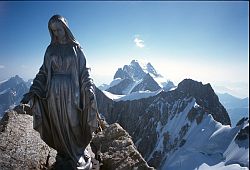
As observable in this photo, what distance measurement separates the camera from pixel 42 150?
6.55 meters

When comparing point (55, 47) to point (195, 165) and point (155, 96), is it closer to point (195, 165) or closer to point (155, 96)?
point (195, 165)

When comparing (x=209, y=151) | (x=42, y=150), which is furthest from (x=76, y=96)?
(x=209, y=151)

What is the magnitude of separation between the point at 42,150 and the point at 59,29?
107 inches

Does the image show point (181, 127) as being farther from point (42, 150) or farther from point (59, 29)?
point (59, 29)

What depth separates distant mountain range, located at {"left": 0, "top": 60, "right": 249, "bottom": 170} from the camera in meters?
65.3

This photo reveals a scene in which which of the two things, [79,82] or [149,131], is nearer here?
[79,82]

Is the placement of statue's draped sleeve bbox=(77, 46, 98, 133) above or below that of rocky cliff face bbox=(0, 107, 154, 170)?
above

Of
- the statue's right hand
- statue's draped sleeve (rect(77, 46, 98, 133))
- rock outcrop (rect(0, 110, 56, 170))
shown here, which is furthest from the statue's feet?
the statue's right hand

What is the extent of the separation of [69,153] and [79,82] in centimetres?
131

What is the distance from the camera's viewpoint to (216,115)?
110 m

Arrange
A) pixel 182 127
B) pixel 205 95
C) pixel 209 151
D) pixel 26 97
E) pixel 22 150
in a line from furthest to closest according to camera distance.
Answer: pixel 205 95 < pixel 182 127 < pixel 209 151 < pixel 22 150 < pixel 26 97

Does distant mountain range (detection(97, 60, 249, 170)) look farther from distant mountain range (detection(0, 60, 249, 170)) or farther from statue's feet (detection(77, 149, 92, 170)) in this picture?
statue's feet (detection(77, 149, 92, 170))

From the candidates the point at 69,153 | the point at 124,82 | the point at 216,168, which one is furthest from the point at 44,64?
the point at 124,82

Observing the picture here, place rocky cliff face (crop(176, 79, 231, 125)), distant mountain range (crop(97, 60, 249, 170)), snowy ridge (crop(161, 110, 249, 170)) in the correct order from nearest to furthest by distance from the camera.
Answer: snowy ridge (crop(161, 110, 249, 170)), distant mountain range (crop(97, 60, 249, 170)), rocky cliff face (crop(176, 79, 231, 125))
